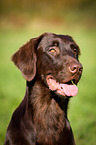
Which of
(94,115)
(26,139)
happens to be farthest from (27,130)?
(94,115)

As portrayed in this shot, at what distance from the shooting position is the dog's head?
12.0 feet

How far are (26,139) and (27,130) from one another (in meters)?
0.12

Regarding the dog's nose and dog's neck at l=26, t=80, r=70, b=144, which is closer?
the dog's nose

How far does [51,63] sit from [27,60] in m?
0.34

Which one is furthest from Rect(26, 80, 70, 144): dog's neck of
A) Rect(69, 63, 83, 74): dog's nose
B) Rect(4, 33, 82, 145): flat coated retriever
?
Rect(69, 63, 83, 74): dog's nose

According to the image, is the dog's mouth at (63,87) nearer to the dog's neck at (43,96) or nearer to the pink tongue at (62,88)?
the pink tongue at (62,88)

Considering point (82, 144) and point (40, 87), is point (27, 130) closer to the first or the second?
point (40, 87)

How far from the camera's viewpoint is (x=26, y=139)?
348 cm

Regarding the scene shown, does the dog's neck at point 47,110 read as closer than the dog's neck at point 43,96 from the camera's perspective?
Yes

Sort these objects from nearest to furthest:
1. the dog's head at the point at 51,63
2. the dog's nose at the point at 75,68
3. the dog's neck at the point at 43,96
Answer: the dog's nose at the point at 75,68 → the dog's head at the point at 51,63 → the dog's neck at the point at 43,96

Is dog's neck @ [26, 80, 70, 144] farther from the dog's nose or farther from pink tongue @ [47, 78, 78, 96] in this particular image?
the dog's nose

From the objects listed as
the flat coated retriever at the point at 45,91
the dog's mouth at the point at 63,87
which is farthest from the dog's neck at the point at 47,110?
the dog's mouth at the point at 63,87

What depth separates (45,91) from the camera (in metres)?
3.92

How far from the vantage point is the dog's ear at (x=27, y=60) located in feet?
12.3
